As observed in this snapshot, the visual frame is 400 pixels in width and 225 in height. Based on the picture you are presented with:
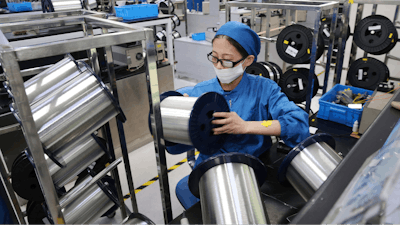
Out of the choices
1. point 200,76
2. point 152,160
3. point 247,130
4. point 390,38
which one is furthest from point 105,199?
point 200,76

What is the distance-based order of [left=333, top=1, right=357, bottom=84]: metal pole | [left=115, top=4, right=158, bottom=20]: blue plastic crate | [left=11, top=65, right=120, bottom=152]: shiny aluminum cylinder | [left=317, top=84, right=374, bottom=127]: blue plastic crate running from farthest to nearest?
[left=115, top=4, right=158, bottom=20]: blue plastic crate, [left=333, top=1, right=357, bottom=84]: metal pole, [left=317, top=84, right=374, bottom=127]: blue plastic crate, [left=11, top=65, right=120, bottom=152]: shiny aluminum cylinder

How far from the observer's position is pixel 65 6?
2.91m

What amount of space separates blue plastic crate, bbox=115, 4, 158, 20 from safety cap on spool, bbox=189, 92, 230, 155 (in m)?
2.68

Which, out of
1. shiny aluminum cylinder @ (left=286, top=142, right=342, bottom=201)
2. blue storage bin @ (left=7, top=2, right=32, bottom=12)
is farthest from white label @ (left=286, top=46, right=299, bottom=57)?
blue storage bin @ (left=7, top=2, right=32, bottom=12)

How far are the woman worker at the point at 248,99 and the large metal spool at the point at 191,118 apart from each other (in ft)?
0.68

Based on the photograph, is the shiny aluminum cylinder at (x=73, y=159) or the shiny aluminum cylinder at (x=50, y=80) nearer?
the shiny aluminum cylinder at (x=50, y=80)

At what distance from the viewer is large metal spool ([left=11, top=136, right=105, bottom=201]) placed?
45.2 inches

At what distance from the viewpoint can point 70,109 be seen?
103 cm

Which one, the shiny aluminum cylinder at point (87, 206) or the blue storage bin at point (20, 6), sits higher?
the blue storage bin at point (20, 6)

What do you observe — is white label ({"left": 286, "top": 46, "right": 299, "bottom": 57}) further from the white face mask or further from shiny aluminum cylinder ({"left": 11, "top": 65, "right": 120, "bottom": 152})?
shiny aluminum cylinder ({"left": 11, "top": 65, "right": 120, "bottom": 152})

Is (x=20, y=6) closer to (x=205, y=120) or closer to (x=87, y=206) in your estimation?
(x=87, y=206)

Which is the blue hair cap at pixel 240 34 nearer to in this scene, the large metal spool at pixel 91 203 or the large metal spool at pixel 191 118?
the large metal spool at pixel 191 118

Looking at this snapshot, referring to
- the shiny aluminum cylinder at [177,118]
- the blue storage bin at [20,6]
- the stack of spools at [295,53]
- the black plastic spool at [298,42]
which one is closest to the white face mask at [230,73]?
the shiny aluminum cylinder at [177,118]

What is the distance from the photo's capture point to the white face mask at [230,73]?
1.61 meters
